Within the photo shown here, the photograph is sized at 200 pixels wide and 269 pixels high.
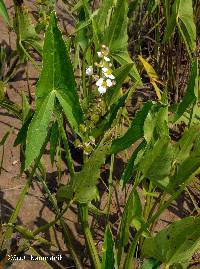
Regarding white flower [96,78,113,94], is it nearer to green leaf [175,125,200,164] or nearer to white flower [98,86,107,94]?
white flower [98,86,107,94]

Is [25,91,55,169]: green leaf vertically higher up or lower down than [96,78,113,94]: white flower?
lower down

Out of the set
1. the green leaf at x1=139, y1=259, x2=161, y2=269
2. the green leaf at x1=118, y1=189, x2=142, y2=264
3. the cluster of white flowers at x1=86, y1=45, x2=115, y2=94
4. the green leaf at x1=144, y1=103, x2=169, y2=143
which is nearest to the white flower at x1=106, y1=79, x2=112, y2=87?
the cluster of white flowers at x1=86, y1=45, x2=115, y2=94

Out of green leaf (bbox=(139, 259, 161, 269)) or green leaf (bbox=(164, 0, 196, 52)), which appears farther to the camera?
green leaf (bbox=(164, 0, 196, 52))

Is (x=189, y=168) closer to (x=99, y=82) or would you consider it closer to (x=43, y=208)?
(x=99, y=82)

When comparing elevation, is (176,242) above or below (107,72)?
below

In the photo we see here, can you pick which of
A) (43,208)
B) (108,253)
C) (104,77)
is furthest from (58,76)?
(43,208)

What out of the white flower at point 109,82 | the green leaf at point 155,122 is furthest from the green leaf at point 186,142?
the white flower at point 109,82

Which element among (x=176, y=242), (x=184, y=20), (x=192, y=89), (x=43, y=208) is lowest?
(x=43, y=208)
